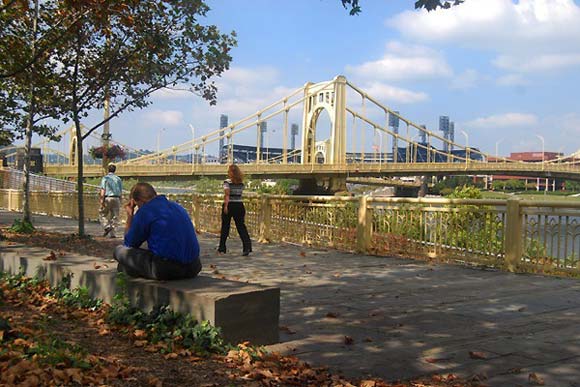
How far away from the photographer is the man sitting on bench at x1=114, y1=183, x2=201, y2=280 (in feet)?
14.0

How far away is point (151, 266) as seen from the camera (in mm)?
4266

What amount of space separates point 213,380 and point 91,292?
2.07m

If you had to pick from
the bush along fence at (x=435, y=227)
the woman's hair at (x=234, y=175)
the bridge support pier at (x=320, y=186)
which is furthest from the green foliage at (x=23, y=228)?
the bridge support pier at (x=320, y=186)

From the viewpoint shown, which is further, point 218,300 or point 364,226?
point 364,226

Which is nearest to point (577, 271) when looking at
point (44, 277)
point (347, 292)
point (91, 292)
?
point (347, 292)

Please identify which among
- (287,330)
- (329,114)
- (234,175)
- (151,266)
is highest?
(329,114)

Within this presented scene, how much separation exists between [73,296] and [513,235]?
17.5 ft

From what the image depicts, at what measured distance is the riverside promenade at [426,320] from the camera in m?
3.50

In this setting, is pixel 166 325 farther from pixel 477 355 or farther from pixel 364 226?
pixel 364 226

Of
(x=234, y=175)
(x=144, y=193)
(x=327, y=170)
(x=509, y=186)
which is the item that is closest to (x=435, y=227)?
(x=234, y=175)

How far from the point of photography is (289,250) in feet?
33.7

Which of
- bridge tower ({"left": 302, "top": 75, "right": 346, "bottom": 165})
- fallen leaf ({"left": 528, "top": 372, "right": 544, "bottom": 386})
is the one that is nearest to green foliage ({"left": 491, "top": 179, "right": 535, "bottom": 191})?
Result: bridge tower ({"left": 302, "top": 75, "right": 346, "bottom": 165})

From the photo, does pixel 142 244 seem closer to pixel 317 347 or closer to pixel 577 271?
pixel 317 347

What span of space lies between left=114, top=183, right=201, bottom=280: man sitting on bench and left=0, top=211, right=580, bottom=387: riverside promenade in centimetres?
93
